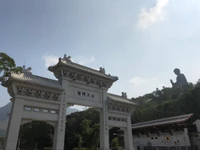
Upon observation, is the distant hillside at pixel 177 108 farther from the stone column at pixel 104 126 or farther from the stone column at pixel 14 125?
the stone column at pixel 14 125

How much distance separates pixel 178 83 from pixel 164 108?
38.4 metres

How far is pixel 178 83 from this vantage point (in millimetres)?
69625

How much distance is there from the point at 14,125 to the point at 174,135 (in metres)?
16.1

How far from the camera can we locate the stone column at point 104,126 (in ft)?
44.2

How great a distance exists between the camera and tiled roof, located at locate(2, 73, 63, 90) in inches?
405

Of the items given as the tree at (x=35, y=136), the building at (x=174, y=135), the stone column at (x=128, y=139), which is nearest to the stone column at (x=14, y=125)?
the stone column at (x=128, y=139)

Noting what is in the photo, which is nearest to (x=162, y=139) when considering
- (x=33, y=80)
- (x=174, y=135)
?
(x=174, y=135)

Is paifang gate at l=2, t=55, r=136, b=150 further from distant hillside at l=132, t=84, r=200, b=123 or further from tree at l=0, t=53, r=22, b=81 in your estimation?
distant hillside at l=132, t=84, r=200, b=123

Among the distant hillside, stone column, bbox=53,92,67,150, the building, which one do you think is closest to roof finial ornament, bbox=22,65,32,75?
stone column, bbox=53,92,67,150

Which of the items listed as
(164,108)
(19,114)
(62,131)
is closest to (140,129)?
(62,131)

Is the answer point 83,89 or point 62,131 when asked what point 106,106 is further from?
point 62,131

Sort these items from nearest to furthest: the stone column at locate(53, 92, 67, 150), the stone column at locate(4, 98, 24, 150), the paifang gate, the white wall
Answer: the stone column at locate(4, 98, 24, 150) < the paifang gate < the stone column at locate(53, 92, 67, 150) < the white wall

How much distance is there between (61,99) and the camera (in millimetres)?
12102

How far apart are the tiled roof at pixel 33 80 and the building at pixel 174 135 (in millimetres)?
11243
